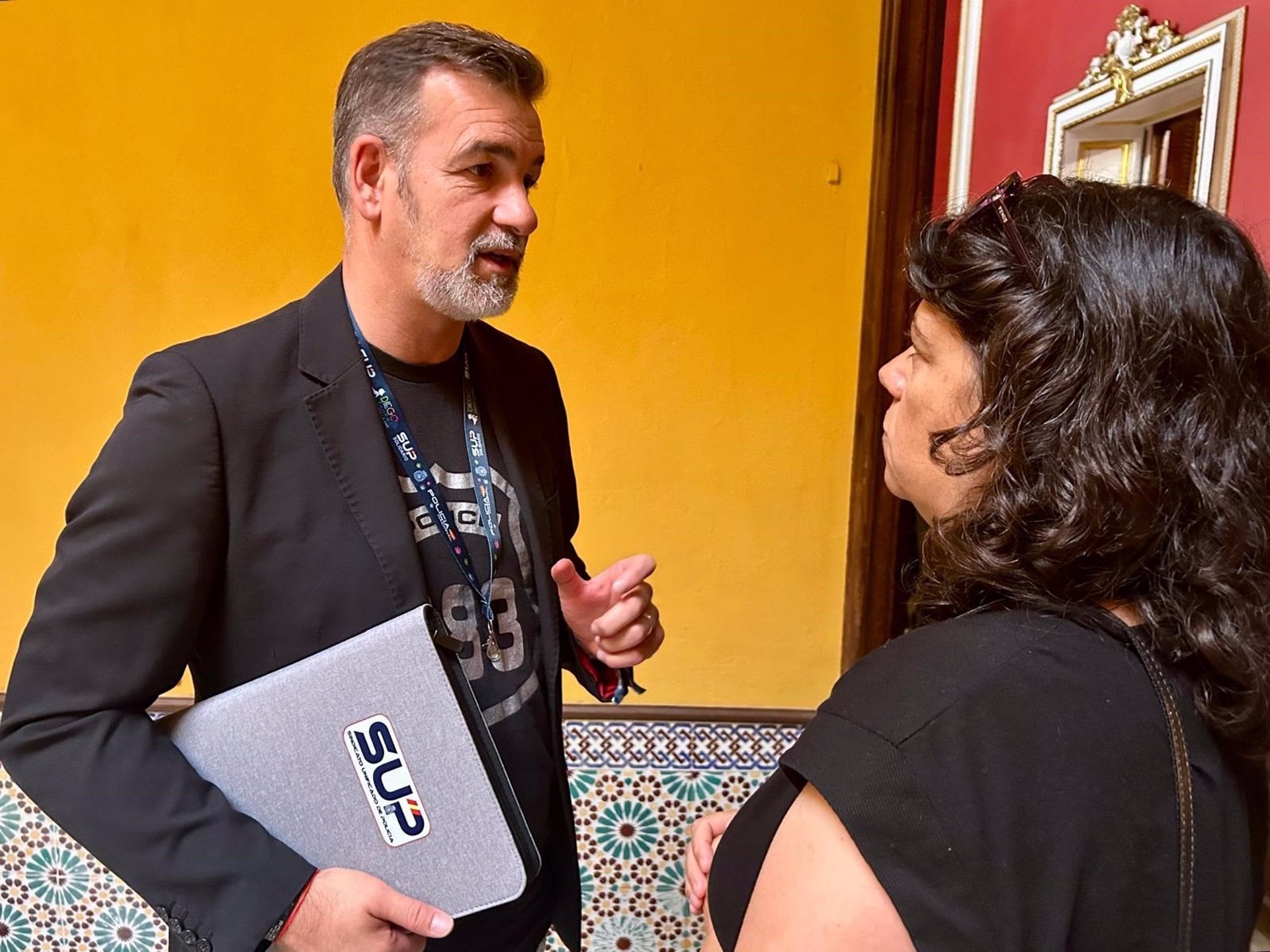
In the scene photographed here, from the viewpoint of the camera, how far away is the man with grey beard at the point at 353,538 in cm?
79

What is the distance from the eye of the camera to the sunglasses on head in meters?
0.62

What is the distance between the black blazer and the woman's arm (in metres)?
0.47

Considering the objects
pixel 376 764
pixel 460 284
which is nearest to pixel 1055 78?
pixel 460 284

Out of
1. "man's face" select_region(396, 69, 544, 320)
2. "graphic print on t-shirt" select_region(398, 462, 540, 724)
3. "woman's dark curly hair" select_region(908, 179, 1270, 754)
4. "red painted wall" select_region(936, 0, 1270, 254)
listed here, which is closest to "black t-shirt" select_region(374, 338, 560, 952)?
"graphic print on t-shirt" select_region(398, 462, 540, 724)

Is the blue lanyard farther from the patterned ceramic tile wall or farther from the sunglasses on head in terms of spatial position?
the patterned ceramic tile wall

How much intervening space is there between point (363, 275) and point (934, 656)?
793 millimetres

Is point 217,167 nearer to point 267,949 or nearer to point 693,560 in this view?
point 693,560

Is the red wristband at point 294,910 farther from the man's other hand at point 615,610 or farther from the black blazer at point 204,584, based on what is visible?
the man's other hand at point 615,610

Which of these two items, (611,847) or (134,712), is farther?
(611,847)

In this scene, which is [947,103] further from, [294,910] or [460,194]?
[294,910]

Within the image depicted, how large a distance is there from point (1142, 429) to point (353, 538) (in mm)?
751

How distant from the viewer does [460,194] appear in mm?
1023

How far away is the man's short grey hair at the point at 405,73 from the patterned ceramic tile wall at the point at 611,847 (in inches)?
51.1

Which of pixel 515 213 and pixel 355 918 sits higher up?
pixel 515 213
